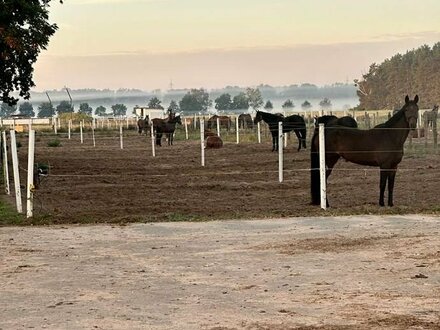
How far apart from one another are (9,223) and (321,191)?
17.5 ft

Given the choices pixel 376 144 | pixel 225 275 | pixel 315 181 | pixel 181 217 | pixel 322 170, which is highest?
pixel 376 144

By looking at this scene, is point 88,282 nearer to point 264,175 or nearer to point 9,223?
point 9,223

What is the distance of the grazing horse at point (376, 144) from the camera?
1534 cm

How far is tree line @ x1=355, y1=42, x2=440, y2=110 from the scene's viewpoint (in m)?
121

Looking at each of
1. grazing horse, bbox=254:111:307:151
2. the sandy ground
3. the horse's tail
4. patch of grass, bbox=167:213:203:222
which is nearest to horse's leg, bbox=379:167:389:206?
the horse's tail

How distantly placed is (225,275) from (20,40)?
16.9m

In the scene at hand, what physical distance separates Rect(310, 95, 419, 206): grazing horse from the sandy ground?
3.00 m

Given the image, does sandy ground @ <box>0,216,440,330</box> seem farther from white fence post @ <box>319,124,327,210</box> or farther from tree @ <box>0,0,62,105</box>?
tree @ <box>0,0,62,105</box>

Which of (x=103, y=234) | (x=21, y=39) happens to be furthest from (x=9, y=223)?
(x=21, y=39)

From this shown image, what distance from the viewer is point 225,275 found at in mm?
8242

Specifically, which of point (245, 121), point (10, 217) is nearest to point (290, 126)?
point (245, 121)

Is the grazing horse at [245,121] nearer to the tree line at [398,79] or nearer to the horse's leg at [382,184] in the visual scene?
the horse's leg at [382,184]

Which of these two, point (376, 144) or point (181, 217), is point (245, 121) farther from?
point (181, 217)

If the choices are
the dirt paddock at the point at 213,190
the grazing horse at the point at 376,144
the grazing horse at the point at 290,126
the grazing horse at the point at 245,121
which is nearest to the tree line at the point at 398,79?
the grazing horse at the point at 245,121
